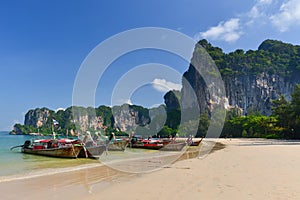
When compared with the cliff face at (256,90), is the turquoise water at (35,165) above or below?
below

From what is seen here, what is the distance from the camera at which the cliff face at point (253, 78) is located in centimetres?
10975

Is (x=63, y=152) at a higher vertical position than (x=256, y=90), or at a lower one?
lower

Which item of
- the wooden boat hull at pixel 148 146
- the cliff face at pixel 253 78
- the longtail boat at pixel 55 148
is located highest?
the cliff face at pixel 253 78

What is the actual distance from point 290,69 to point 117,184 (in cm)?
12616

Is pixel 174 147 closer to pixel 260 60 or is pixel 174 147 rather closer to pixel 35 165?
pixel 35 165

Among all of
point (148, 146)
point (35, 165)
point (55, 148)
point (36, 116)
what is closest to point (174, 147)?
point (148, 146)

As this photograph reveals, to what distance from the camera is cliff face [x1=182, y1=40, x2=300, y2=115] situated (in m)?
110

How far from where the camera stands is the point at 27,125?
547 ft

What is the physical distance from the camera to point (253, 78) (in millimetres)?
113875

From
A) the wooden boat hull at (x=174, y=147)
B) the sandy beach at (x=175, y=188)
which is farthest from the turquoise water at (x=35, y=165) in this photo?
the wooden boat hull at (x=174, y=147)

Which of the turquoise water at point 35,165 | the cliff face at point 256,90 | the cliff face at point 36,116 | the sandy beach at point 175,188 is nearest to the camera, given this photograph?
the sandy beach at point 175,188

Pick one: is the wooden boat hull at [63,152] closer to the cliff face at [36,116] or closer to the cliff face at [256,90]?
the cliff face at [256,90]

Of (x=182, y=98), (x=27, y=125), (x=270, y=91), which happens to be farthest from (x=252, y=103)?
(x=27, y=125)

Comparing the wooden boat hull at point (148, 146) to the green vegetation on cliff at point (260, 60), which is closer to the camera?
the wooden boat hull at point (148, 146)
